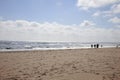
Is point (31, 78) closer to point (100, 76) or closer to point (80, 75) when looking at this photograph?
point (80, 75)

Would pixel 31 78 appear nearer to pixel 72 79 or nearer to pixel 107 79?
pixel 72 79

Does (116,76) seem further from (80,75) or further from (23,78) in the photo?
(23,78)

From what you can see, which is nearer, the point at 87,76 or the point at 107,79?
the point at 107,79

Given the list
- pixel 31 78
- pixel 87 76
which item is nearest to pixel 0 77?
pixel 31 78

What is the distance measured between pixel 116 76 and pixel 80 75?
2006 mm

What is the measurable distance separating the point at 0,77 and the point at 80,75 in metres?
4.48

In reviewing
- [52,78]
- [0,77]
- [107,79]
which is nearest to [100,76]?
[107,79]

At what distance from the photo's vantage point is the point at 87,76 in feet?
29.9

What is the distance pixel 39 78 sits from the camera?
8.65 m

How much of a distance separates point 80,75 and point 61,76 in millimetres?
1131

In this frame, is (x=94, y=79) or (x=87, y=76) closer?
(x=94, y=79)

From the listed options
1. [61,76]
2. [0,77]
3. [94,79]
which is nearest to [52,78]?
[61,76]

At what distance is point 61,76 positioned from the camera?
9.08 m

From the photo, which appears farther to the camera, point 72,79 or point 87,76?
point 87,76
